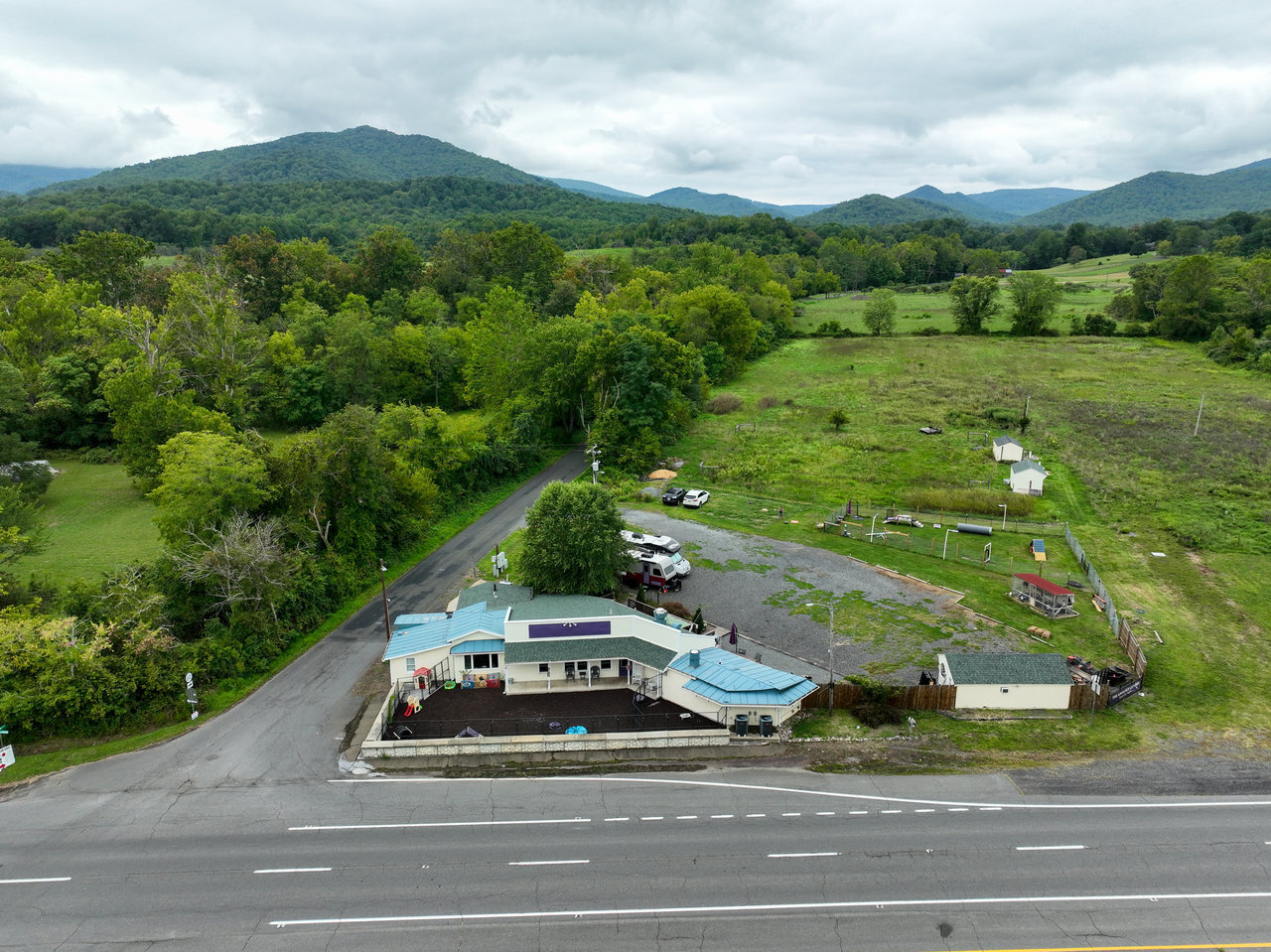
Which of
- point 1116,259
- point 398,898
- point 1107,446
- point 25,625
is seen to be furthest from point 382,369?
point 1116,259

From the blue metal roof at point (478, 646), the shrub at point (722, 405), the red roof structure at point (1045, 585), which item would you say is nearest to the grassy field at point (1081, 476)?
the red roof structure at point (1045, 585)

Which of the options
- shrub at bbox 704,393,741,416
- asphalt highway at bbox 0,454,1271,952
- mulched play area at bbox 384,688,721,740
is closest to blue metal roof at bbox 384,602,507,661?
mulched play area at bbox 384,688,721,740

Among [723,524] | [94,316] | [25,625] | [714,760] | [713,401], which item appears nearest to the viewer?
[714,760]

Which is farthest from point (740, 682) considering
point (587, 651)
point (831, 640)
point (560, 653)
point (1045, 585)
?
point (1045, 585)

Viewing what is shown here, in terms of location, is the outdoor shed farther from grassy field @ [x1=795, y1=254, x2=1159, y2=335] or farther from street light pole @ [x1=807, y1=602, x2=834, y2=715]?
grassy field @ [x1=795, y1=254, x2=1159, y2=335]

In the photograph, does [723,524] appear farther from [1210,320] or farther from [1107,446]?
[1210,320]

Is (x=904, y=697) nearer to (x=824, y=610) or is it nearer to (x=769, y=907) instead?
(x=824, y=610)
